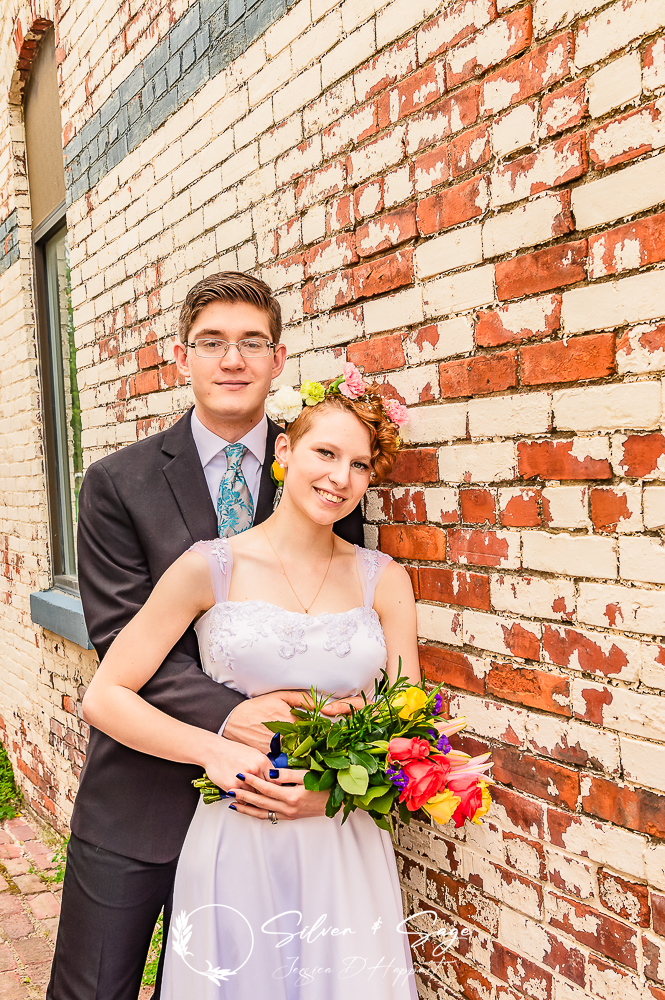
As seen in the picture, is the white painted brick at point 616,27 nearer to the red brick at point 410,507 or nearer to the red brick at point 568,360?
the red brick at point 568,360

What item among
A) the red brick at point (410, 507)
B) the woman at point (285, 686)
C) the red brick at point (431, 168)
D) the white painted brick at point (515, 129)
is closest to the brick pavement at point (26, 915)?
the woman at point (285, 686)

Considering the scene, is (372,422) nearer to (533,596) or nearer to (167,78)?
(533,596)

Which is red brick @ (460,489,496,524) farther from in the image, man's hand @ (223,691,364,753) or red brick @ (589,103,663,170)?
red brick @ (589,103,663,170)

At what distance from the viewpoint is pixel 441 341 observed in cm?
195

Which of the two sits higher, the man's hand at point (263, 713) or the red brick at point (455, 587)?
the red brick at point (455, 587)

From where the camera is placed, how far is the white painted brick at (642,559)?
145cm

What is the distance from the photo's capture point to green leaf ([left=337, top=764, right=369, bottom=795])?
65.1 inches

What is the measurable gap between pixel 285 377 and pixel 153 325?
1.06 metres

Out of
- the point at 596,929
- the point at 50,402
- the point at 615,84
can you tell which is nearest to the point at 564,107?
the point at 615,84

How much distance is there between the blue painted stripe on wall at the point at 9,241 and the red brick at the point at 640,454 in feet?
15.8

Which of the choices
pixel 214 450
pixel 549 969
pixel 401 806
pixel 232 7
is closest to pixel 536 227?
pixel 214 450

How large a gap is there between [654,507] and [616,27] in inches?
34.8

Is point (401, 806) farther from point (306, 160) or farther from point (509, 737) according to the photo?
point (306, 160)

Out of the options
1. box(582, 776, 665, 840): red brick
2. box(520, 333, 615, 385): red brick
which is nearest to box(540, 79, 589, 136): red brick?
box(520, 333, 615, 385): red brick
